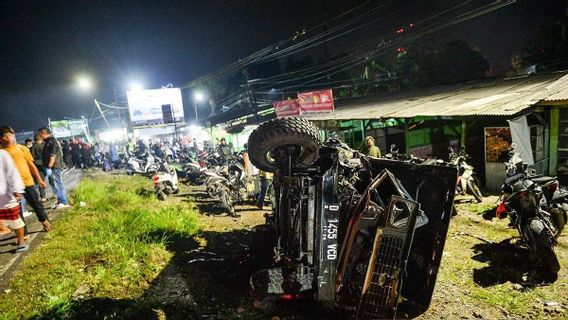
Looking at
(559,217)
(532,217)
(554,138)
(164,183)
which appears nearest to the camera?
(532,217)

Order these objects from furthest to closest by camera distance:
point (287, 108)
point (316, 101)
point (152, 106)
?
1. point (152, 106)
2. point (287, 108)
3. point (316, 101)

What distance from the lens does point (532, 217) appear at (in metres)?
4.51

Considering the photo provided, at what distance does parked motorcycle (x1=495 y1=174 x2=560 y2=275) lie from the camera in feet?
14.0

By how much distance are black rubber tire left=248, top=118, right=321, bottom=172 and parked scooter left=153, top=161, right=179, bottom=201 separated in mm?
7199

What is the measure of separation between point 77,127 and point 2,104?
49.9ft

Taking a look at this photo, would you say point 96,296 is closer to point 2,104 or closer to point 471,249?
point 471,249

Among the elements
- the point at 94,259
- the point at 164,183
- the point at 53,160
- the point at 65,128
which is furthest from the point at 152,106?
the point at 94,259

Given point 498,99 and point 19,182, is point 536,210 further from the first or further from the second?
point 19,182

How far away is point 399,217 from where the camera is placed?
3520 millimetres

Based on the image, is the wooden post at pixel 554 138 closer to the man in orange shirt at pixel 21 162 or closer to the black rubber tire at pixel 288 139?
the black rubber tire at pixel 288 139

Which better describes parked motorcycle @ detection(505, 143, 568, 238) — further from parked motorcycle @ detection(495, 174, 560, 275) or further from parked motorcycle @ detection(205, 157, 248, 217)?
parked motorcycle @ detection(205, 157, 248, 217)

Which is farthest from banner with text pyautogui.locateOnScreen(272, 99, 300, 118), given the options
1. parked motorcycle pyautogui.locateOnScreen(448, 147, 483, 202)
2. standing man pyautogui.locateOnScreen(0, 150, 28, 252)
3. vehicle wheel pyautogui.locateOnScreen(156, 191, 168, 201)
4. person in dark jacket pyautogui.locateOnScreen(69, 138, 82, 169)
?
person in dark jacket pyautogui.locateOnScreen(69, 138, 82, 169)

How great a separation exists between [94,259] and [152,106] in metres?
Answer: 34.5

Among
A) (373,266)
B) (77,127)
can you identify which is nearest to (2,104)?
(77,127)
